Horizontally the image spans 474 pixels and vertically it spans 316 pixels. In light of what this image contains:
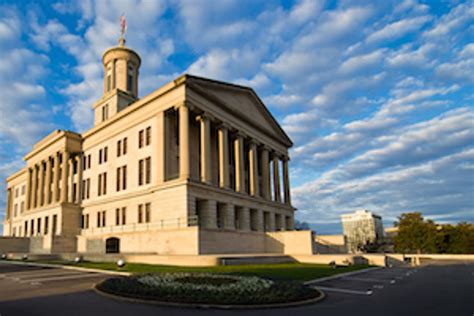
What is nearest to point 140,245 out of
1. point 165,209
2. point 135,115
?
point 165,209

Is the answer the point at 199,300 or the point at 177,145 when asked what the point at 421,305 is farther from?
the point at 177,145

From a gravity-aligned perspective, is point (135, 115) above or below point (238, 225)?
above

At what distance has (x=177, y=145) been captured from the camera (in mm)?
42875

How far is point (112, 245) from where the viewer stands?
4016cm

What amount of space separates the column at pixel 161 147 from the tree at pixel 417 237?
1872 inches

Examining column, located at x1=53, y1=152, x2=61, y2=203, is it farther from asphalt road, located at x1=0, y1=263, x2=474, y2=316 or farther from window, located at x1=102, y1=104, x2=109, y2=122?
asphalt road, located at x1=0, y1=263, x2=474, y2=316

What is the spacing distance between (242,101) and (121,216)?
74.2ft

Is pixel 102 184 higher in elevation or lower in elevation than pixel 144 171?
lower

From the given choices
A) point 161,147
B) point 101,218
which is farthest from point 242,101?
point 101,218

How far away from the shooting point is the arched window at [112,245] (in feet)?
130

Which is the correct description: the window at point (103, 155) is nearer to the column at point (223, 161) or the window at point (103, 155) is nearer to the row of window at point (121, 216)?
the row of window at point (121, 216)

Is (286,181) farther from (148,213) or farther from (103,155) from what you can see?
(103,155)

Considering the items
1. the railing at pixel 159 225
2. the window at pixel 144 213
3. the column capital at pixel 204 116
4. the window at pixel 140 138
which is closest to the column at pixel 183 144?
the column capital at pixel 204 116

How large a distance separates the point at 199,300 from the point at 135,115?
36.7 metres
